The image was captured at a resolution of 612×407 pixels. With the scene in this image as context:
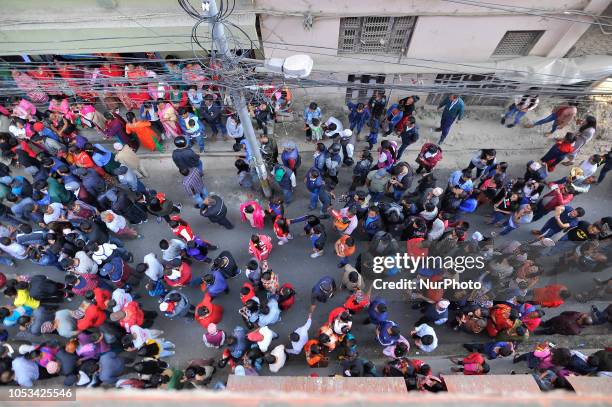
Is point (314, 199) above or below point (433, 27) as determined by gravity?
below

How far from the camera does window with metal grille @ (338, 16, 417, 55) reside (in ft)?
29.5

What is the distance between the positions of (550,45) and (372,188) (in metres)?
5.45

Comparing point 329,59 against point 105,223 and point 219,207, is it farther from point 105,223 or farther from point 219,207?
point 105,223

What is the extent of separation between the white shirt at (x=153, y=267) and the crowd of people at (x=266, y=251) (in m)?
0.03

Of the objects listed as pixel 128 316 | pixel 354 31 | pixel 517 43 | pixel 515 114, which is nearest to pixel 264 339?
pixel 128 316

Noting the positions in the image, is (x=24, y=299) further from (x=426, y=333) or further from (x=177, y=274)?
(x=426, y=333)

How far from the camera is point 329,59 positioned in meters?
9.88

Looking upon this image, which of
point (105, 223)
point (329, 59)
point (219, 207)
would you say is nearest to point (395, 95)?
point (329, 59)

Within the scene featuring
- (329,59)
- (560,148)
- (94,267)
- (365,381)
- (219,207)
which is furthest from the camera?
(329,59)

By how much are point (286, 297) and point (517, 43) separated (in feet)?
26.0

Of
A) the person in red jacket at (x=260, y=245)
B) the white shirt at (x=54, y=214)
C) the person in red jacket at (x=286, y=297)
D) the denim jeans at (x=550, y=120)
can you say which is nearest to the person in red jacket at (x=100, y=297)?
the white shirt at (x=54, y=214)

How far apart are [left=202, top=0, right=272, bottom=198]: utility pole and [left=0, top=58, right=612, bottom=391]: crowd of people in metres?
0.34

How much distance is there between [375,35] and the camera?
30.7 ft

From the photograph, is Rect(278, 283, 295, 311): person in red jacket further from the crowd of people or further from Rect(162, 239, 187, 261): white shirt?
Rect(162, 239, 187, 261): white shirt
